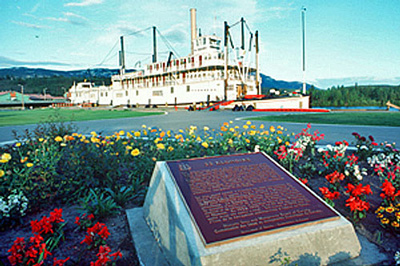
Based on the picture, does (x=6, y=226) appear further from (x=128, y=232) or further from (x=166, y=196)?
(x=166, y=196)

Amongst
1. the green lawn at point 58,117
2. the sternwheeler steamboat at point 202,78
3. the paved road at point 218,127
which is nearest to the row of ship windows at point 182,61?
the sternwheeler steamboat at point 202,78

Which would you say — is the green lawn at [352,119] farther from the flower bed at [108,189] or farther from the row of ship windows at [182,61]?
the row of ship windows at [182,61]

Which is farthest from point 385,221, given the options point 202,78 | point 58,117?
point 202,78

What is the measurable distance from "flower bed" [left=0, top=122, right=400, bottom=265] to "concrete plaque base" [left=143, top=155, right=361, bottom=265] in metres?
0.55

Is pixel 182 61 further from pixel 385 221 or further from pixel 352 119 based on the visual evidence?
pixel 385 221

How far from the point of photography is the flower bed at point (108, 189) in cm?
304

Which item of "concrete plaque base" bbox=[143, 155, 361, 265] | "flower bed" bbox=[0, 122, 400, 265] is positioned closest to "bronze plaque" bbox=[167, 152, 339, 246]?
"concrete plaque base" bbox=[143, 155, 361, 265]

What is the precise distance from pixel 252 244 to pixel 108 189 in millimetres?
2500

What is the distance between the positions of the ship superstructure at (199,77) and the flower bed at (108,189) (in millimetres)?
29274

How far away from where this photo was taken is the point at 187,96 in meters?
40.1

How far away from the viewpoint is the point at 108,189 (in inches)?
164

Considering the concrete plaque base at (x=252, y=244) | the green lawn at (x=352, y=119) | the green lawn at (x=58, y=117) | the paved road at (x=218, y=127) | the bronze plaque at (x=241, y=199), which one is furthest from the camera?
the green lawn at (x=58, y=117)

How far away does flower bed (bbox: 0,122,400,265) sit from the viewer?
3039mm

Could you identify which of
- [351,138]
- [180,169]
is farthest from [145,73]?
[180,169]
